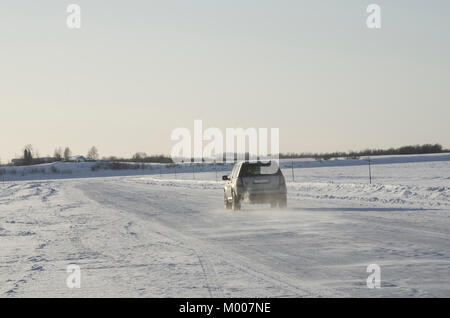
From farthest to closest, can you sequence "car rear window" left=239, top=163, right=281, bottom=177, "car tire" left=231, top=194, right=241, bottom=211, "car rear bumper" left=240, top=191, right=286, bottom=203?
"car rear window" left=239, top=163, right=281, bottom=177, "car tire" left=231, top=194, right=241, bottom=211, "car rear bumper" left=240, top=191, right=286, bottom=203

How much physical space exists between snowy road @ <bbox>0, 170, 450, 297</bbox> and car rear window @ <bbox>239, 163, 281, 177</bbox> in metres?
A: 2.29

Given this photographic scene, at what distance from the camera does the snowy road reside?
7852mm

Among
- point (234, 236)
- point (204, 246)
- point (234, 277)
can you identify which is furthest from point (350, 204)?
point (234, 277)

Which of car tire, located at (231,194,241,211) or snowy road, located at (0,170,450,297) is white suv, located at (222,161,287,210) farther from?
snowy road, located at (0,170,450,297)

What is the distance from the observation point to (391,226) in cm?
1498

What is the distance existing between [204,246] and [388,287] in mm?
5169

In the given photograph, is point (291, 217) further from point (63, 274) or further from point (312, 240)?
point (63, 274)

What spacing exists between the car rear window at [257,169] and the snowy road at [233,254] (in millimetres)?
2292

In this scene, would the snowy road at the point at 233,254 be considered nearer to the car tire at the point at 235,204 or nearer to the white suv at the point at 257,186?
the white suv at the point at 257,186

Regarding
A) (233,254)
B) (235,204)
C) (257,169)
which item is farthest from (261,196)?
(233,254)

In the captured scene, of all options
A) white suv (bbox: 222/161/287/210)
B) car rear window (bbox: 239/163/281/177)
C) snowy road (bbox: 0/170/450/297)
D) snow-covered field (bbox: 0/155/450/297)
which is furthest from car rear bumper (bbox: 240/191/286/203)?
snowy road (bbox: 0/170/450/297)

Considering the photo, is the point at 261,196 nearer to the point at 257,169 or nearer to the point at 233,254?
the point at 257,169

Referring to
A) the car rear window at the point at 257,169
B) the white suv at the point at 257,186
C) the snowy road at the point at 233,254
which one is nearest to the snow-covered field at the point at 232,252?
the snowy road at the point at 233,254

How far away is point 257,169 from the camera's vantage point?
22203mm
